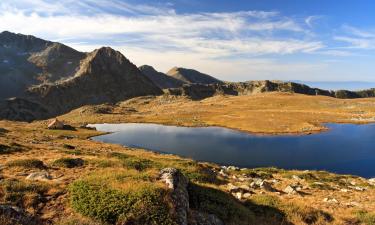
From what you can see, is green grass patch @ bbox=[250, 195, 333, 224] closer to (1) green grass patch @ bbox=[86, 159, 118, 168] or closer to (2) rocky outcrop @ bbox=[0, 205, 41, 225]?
(1) green grass patch @ bbox=[86, 159, 118, 168]

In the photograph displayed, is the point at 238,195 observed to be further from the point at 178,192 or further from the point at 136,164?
the point at 136,164

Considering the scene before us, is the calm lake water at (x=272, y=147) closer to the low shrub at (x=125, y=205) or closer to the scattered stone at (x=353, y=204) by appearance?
the scattered stone at (x=353, y=204)

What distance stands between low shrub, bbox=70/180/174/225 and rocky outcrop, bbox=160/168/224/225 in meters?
0.57

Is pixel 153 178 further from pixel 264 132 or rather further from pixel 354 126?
pixel 354 126

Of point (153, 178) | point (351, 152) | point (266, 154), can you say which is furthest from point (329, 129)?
point (153, 178)

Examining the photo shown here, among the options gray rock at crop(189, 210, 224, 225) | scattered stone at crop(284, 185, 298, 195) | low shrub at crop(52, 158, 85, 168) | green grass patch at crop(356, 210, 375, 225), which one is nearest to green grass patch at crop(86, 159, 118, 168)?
low shrub at crop(52, 158, 85, 168)

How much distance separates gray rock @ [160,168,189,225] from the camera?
14.1 meters

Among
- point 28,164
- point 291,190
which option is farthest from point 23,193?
point 291,190

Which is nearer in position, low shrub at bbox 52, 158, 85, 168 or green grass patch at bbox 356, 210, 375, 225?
green grass patch at bbox 356, 210, 375, 225

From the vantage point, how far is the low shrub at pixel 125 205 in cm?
1330

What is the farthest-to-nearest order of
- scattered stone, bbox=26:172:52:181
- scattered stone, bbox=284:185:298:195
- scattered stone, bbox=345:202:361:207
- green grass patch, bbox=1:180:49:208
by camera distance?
1. scattered stone, bbox=284:185:298:195
2. scattered stone, bbox=345:202:361:207
3. scattered stone, bbox=26:172:52:181
4. green grass patch, bbox=1:180:49:208

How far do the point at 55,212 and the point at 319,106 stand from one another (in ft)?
617

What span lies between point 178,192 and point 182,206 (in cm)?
88

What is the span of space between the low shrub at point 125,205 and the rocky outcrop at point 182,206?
0.57 metres
